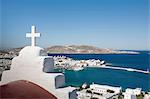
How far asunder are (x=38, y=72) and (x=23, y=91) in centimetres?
15

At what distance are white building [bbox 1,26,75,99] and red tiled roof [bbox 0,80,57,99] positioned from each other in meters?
0.03

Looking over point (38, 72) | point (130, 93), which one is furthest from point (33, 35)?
point (130, 93)

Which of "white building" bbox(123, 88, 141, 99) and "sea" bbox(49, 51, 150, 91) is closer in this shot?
"white building" bbox(123, 88, 141, 99)

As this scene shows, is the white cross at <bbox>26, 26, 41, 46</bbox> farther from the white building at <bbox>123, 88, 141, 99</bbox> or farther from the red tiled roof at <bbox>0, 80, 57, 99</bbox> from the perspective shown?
the white building at <bbox>123, 88, 141, 99</bbox>

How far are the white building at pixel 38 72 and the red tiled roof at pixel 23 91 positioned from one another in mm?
35

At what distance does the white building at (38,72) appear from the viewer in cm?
143

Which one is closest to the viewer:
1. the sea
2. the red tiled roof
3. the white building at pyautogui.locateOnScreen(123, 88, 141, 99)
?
the red tiled roof

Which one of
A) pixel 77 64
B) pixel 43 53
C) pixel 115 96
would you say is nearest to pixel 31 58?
pixel 43 53

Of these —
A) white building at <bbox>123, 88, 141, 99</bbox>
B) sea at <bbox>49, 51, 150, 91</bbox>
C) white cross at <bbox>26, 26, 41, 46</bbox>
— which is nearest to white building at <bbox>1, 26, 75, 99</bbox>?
white cross at <bbox>26, 26, 41, 46</bbox>

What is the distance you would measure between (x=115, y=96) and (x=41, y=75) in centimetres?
871

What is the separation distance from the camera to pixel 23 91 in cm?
135

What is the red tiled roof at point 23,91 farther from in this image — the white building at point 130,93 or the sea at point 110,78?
the sea at point 110,78

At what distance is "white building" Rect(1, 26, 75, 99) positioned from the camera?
143cm

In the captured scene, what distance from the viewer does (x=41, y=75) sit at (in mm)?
1443
